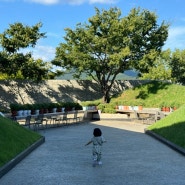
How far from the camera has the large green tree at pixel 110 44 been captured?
42250 mm

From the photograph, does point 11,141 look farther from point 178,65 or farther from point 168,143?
point 178,65

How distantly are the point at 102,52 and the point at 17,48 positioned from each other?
9.89 metres

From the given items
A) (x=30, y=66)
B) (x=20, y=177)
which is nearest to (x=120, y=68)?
(x=30, y=66)

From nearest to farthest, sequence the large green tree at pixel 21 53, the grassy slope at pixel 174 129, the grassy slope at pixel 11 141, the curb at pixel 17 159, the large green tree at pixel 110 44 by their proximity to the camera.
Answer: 1. the curb at pixel 17 159
2. the grassy slope at pixel 11 141
3. the grassy slope at pixel 174 129
4. the large green tree at pixel 21 53
5. the large green tree at pixel 110 44

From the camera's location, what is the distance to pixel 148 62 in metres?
43.4

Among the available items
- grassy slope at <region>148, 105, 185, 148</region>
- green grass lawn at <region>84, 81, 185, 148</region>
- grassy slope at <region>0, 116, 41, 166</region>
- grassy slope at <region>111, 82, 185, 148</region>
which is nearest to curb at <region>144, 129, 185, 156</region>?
grassy slope at <region>148, 105, 185, 148</region>

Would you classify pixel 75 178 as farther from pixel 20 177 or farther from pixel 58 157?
pixel 58 157

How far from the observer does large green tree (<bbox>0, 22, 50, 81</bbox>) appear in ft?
119

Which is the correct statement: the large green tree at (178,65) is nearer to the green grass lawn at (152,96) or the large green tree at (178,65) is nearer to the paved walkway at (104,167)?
the green grass lawn at (152,96)

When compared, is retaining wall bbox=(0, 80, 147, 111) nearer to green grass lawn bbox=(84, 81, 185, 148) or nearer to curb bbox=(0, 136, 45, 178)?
green grass lawn bbox=(84, 81, 185, 148)

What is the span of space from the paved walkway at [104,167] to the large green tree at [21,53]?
20361 mm

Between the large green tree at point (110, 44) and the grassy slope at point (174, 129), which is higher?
the large green tree at point (110, 44)

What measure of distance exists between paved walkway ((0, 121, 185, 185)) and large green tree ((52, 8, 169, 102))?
26.3 metres

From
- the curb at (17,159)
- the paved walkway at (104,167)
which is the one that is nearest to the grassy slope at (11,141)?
the curb at (17,159)
